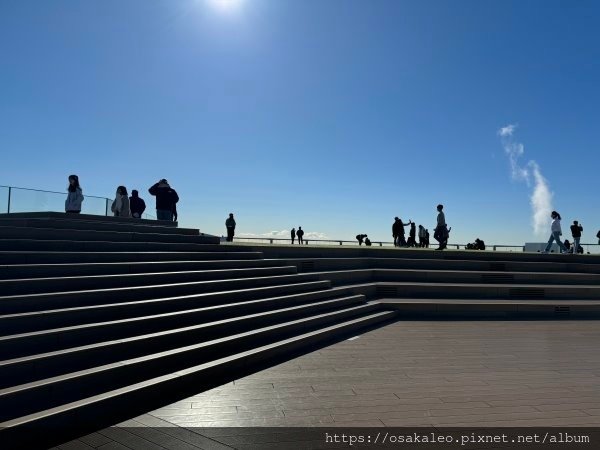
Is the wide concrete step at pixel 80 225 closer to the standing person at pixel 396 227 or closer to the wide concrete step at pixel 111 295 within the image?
the wide concrete step at pixel 111 295

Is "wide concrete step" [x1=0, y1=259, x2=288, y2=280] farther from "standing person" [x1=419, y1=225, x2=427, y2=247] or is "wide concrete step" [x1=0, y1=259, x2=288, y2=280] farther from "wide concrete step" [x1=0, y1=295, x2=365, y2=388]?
"standing person" [x1=419, y1=225, x2=427, y2=247]

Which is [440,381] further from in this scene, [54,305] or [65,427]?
[54,305]

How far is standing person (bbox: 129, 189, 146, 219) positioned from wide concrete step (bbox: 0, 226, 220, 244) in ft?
13.2

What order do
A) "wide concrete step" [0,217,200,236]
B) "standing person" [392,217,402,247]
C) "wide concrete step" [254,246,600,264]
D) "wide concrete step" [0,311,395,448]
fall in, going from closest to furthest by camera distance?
1. "wide concrete step" [0,311,395,448]
2. "wide concrete step" [0,217,200,236]
3. "wide concrete step" [254,246,600,264]
4. "standing person" [392,217,402,247]

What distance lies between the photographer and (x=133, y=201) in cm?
1431

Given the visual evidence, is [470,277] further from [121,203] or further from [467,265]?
[121,203]

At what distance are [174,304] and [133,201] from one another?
885 cm

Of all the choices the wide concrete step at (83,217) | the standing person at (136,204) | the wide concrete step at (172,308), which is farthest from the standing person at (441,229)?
the standing person at (136,204)

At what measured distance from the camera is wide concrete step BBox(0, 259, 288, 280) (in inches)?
240

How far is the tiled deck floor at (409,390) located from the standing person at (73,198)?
890cm

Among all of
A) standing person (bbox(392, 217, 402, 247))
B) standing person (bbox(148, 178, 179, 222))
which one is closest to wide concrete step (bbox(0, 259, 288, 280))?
standing person (bbox(148, 178, 179, 222))

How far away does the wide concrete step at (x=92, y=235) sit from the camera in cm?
798

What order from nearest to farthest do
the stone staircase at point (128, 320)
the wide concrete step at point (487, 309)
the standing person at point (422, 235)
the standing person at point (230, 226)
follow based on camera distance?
the stone staircase at point (128, 320), the wide concrete step at point (487, 309), the standing person at point (230, 226), the standing person at point (422, 235)

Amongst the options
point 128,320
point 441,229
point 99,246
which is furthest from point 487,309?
point 99,246
